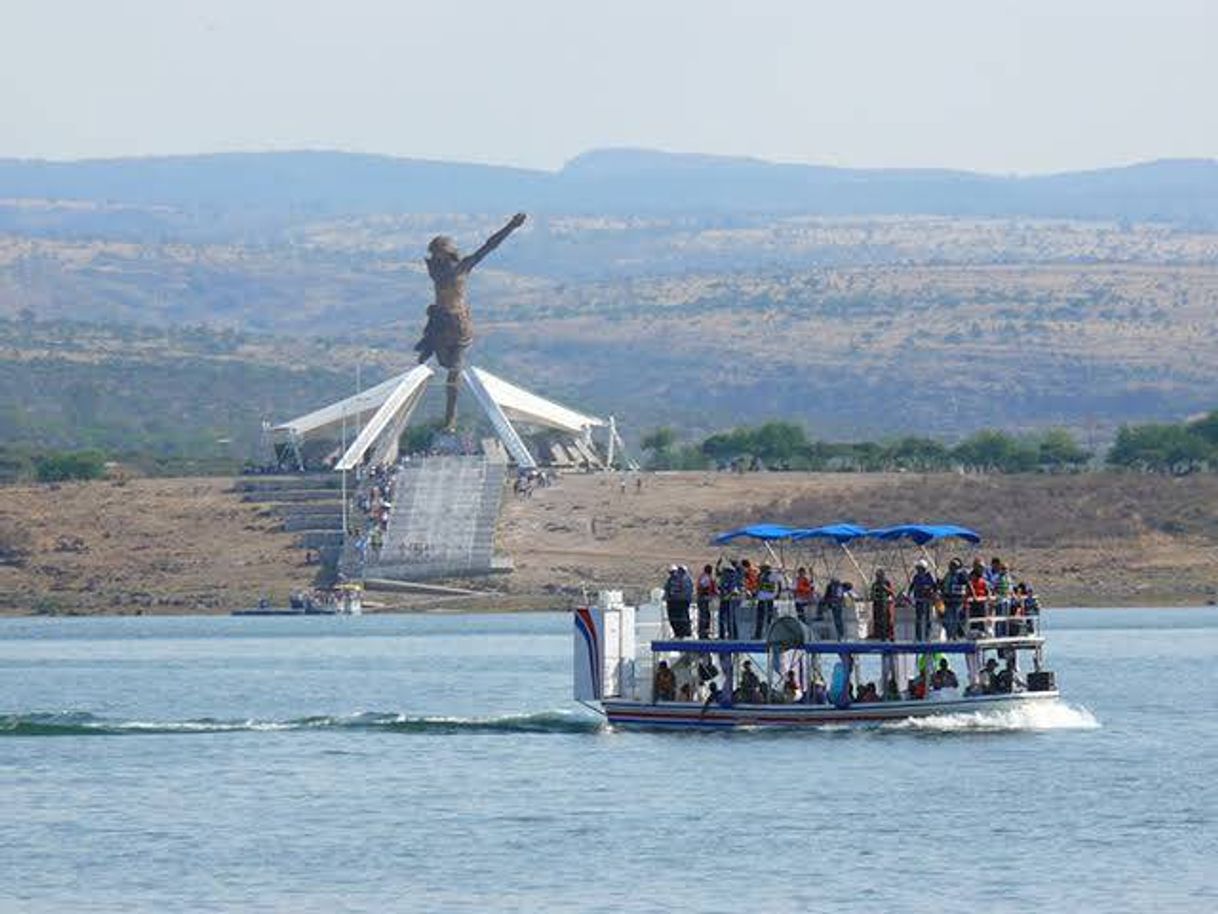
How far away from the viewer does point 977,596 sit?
55875 mm

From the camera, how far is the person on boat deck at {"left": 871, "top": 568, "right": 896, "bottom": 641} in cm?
5616

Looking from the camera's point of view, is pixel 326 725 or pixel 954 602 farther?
pixel 326 725

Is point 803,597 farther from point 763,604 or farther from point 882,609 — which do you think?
point 882,609

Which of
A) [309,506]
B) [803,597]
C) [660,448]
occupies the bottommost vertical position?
[309,506]

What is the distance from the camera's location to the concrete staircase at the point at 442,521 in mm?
121875

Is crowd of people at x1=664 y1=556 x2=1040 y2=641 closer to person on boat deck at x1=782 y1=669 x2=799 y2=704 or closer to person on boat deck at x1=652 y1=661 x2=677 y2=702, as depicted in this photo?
person on boat deck at x1=652 y1=661 x2=677 y2=702

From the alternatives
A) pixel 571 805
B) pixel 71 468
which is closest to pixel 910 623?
pixel 571 805

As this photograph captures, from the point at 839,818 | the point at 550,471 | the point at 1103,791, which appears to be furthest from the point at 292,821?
the point at 550,471

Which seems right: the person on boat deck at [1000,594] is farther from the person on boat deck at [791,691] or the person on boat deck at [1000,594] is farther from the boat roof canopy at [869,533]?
the person on boat deck at [791,691]

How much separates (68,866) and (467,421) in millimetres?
136240

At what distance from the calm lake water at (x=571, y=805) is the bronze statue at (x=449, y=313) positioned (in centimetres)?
6768

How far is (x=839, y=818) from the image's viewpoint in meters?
47.1

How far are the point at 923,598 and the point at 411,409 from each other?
92930mm

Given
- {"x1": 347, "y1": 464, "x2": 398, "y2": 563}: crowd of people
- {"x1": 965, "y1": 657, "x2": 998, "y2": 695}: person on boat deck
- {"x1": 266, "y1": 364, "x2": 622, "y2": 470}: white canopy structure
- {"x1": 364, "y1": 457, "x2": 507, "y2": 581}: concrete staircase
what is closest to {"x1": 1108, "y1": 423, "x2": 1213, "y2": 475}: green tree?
{"x1": 266, "y1": 364, "x2": 622, "y2": 470}: white canopy structure
